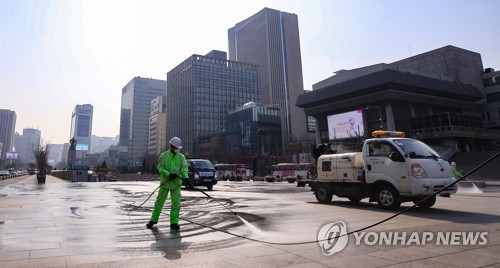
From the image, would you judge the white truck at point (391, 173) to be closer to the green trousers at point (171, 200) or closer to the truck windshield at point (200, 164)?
the green trousers at point (171, 200)

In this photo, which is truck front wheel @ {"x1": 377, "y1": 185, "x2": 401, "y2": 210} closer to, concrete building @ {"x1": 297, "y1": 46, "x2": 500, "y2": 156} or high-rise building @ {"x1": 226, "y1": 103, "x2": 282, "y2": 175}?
concrete building @ {"x1": 297, "y1": 46, "x2": 500, "y2": 156}

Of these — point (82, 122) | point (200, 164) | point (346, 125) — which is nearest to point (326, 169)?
point (200, 164)

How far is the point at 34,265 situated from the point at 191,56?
460 ft

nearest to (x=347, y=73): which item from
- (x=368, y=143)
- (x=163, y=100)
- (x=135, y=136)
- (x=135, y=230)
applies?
(x=368, y=143)

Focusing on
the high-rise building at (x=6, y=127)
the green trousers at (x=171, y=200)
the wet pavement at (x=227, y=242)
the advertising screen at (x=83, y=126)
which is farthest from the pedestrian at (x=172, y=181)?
the high-rise building at (x=6, y=127)

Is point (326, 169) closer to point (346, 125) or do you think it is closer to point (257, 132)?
point (346, 125)

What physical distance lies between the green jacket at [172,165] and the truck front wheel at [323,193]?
617 centimetres

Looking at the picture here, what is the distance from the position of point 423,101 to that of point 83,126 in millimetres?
145124

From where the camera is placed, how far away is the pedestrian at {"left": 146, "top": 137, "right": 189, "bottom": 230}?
6.63 m

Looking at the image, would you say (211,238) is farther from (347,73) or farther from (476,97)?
(476,97)

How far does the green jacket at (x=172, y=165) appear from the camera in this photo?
6895mm

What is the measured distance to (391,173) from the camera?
9.23m

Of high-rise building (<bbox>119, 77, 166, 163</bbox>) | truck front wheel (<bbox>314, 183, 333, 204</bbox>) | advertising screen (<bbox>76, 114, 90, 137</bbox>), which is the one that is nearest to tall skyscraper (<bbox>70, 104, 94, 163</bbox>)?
advertising screen (<bbox>76, 114, 90, 137</bbox>)

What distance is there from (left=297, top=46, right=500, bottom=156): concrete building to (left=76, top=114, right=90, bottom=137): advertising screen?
385 feet
